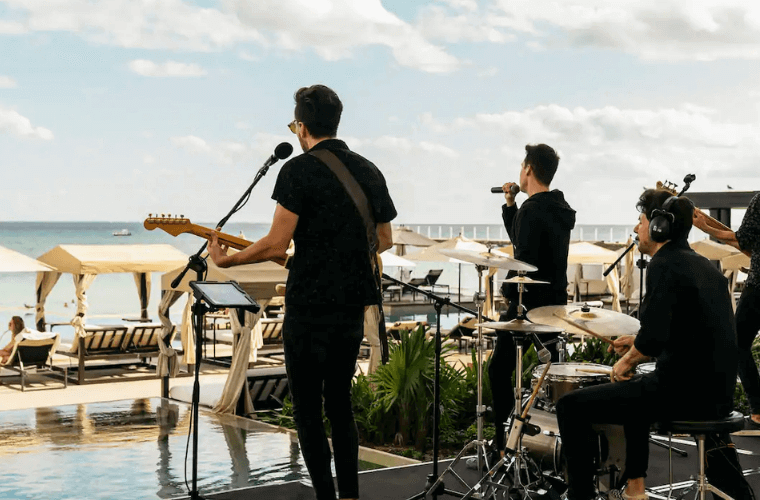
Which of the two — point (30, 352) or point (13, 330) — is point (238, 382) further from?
point (13, 330)

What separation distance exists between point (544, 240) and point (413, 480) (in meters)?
1.73

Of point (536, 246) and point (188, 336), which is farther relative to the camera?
point (188, 336)

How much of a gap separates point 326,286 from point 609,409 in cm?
142

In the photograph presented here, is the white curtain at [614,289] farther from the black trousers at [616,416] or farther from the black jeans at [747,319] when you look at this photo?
the black trousers at [616,416]

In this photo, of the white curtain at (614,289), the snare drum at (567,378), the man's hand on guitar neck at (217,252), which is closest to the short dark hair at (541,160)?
the snare drum at (567,378)

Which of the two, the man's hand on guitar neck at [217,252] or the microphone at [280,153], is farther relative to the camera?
the microphone at [280,153]

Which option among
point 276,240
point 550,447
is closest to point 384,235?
point 276,240

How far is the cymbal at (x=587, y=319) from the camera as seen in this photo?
190 inches

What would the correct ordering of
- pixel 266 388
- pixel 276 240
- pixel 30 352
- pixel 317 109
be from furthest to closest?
pixel 30 352
pixel 266 388
pixel 317 109
pixel 276 240

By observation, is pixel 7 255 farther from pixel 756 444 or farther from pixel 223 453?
pixel 756 444

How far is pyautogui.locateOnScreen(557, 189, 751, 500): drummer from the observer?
4.43 m

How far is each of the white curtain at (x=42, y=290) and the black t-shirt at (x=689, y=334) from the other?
1913 centimetres

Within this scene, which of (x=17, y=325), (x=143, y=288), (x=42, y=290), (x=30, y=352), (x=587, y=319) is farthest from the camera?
(x=143, y=288)

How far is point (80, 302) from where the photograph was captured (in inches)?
789
